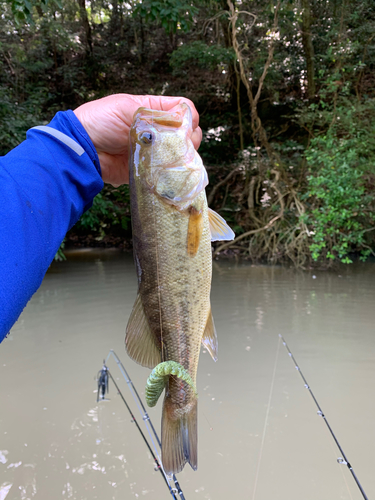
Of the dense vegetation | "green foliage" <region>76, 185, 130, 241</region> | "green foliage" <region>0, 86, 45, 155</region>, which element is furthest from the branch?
"green foliage" <region>0, 86, 45, 155</region>

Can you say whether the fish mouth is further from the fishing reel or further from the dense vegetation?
the dense vegetation

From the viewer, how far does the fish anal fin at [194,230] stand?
4.69 feet

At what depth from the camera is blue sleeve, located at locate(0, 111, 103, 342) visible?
1086 millimetres

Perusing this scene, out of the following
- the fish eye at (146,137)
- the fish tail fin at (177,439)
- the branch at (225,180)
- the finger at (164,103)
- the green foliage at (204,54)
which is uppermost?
the green foliage at (204,54)

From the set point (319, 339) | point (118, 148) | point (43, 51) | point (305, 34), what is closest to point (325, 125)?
point (305, 34)

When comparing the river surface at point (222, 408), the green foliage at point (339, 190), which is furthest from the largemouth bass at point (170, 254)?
the green foliage at point (339, 190)

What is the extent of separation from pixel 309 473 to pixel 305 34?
1255 cm

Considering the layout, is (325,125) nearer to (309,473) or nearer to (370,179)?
(370,179)

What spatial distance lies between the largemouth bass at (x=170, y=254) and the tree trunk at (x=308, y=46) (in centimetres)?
1266

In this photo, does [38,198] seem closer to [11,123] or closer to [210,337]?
[210,337]

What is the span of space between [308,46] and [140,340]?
13719mm

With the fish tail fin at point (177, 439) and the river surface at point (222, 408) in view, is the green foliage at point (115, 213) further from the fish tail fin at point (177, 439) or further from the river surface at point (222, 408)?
the fish tail fin at point (177, 439)

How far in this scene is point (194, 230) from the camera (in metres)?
1.44

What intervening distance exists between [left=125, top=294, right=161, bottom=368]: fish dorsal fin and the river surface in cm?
256
